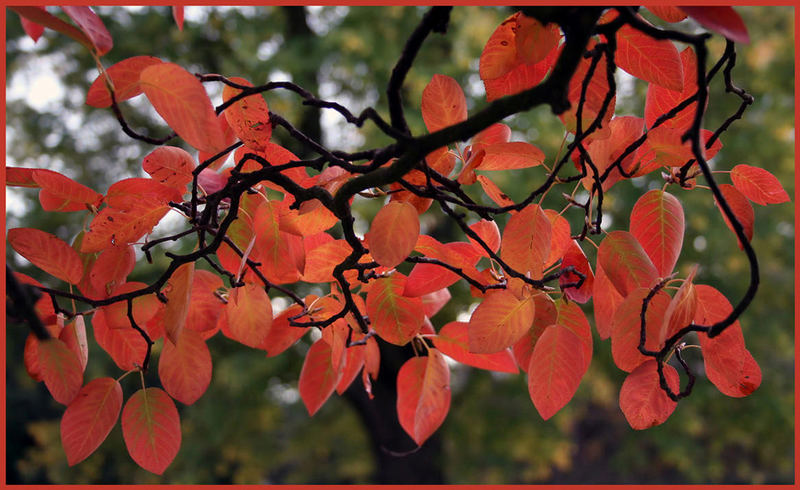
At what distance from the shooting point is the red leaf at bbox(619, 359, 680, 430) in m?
0.39

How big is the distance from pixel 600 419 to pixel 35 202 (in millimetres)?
5613

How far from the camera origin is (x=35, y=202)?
357cm

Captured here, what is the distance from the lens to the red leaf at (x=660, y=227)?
0.42m

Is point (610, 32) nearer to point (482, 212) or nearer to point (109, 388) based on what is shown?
point (482, 212)

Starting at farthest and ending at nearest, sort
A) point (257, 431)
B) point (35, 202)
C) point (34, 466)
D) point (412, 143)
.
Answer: point (34, 466), point (257, 431), point (35, 202), point (412, 143)

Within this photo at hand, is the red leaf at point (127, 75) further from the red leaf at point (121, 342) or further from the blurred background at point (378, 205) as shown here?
the blurred background at point (378, 205)

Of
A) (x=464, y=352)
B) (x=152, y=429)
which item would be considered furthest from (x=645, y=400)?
(x=152, y=429)

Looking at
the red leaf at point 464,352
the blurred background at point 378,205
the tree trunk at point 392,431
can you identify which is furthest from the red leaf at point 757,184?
the tree trunk at point 392,431

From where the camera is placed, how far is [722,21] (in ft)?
0.86

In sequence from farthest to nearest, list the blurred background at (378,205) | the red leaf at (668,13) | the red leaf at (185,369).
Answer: the blurred background at (378,205) → the red leaf at (185,369) → the red leaf at (668,13)

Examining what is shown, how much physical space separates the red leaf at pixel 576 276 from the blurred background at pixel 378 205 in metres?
2.14

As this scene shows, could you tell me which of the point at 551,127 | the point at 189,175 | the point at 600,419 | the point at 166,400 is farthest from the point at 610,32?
the point at 600,419

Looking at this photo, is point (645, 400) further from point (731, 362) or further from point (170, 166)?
point (170, 166)

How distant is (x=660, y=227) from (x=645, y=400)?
0.41 ft
